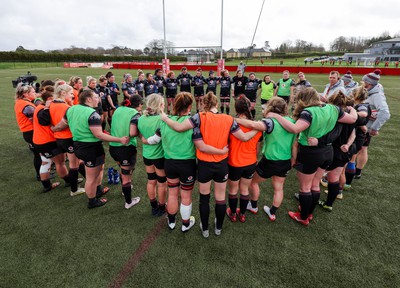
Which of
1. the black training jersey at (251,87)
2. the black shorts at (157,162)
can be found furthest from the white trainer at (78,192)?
the black training jersey at (251,87)

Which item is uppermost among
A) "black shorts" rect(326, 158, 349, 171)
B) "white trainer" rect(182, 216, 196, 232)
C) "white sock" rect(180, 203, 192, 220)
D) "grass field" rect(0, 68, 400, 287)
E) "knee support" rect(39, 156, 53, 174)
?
"black shorts" rect(326, 158, 349, 171)

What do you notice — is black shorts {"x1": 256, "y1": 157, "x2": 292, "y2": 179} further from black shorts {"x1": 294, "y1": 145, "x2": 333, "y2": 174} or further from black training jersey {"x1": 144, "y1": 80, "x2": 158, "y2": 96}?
black training jersey {"x1": 144, "y1": 80, "x2": 158, "y2": 96}

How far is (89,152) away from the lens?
139 inches

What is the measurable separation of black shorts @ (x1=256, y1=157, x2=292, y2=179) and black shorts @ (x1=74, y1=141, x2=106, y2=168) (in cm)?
269

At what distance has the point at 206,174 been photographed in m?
2.81

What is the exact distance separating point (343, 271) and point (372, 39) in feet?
377

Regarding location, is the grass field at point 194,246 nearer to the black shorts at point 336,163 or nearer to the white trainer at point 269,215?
the white trainer at point 269,215

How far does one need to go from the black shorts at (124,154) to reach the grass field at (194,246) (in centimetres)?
98

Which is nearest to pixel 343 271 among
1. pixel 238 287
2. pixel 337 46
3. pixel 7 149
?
pixel 238 287

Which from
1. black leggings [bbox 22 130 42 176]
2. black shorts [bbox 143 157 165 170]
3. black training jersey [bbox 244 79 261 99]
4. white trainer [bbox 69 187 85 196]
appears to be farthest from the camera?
black training jersey [bbox 244 79 261 99]

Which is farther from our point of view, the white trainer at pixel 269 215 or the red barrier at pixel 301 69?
the red barrier at pixel 301 69

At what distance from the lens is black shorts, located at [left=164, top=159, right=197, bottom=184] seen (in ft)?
9.29

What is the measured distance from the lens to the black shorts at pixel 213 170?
9.08ft

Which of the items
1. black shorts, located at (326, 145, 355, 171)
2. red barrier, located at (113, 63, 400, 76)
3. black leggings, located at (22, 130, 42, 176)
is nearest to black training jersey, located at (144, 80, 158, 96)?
black leggings, located at (22, 130, 42, 176)
